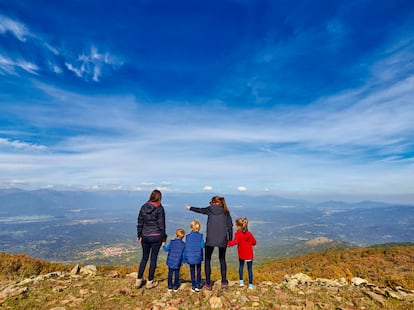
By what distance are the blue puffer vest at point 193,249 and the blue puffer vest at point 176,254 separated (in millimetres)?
231

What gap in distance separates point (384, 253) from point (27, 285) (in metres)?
Answer: 29.7

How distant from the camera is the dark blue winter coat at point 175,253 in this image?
8742 millimetres

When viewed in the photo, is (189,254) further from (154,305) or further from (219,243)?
(154,305)

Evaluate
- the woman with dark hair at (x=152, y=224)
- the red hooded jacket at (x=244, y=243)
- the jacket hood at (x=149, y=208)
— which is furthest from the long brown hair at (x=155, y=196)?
the red hooded jacket at (x=244, y=243)

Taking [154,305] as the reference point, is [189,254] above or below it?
above

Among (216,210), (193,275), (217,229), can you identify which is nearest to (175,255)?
(193,275)

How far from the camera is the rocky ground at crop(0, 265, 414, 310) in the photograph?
747 cm

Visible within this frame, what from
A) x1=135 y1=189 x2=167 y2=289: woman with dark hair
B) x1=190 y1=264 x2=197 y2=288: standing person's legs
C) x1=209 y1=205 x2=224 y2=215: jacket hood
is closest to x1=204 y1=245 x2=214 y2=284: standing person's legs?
x1=190 y1=264 x2=197 y2=288: standing person's legs

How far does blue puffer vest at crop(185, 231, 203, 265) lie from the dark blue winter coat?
233 millimetres

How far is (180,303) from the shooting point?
7.61 meters

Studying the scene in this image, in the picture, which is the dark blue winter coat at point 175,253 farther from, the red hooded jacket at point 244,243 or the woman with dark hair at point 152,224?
the red hooded jacket at point 244,243

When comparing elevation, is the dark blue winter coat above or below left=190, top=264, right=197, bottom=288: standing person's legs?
above

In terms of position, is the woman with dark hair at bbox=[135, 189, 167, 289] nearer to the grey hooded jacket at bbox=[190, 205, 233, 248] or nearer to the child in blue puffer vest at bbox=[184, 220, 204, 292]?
the child in blue puffer vest at bbox=[184, 220, 204, 292]

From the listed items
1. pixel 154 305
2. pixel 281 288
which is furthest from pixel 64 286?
pixel 281 288
